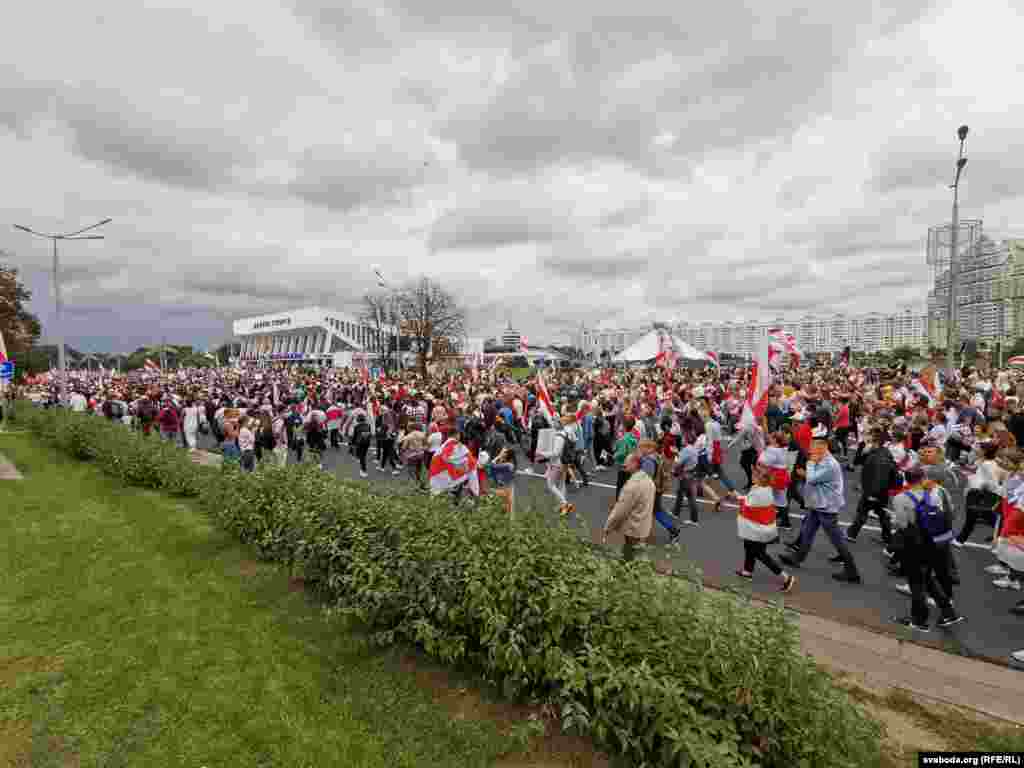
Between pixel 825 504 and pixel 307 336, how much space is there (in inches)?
5642

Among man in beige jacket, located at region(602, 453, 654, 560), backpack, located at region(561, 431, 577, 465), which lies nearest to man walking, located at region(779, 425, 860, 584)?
man in beige jacket, located at region(602, 453, 654, 560)

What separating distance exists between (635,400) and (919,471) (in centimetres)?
Answer: 999

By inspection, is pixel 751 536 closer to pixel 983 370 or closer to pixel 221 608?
pixel 221 608

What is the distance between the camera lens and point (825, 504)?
6.79 meters

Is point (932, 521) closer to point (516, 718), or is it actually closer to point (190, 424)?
point (516, 718)

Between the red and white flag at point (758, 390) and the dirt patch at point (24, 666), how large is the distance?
1053cm

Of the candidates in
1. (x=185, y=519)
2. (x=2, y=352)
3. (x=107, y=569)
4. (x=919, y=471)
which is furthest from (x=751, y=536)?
(x=2, y=352)

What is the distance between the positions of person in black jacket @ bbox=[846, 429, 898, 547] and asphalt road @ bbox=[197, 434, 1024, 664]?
46 cm

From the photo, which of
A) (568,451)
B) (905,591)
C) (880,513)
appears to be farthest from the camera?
(568,451)

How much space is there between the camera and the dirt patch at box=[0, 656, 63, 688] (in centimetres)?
462

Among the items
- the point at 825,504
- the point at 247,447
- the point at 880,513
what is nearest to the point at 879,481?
the point at 880,513

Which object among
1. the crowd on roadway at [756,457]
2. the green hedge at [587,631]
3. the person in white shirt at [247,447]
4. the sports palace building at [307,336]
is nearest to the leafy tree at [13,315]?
the crowd on roadway at [756,457]

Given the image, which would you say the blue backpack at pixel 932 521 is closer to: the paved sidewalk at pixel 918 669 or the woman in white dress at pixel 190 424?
the paved sidewalk at pixel 918 669

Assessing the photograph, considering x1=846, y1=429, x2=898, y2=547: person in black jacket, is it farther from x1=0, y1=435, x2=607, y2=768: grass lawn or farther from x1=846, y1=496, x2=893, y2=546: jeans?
x1=0, y1=435, x2=607, y2=768: grass lawn
